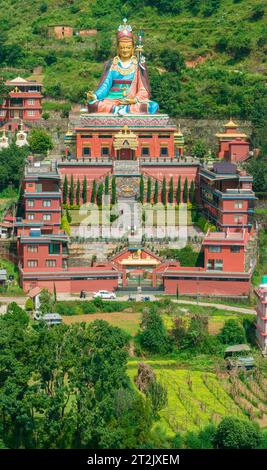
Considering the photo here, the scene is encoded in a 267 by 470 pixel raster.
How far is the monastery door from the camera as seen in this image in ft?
180

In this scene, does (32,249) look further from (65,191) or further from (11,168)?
(11,168)

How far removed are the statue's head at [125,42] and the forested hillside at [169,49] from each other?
164 inches

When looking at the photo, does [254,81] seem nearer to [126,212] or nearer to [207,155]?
[207,155]

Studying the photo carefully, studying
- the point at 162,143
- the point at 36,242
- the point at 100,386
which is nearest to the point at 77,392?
the point at 100,386

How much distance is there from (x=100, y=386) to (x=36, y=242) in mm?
11999

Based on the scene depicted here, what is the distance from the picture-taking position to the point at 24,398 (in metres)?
35.0

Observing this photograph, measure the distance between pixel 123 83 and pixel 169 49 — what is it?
9.78m

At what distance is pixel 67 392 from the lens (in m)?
35.3

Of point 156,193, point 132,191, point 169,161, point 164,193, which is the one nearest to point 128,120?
point 169,161

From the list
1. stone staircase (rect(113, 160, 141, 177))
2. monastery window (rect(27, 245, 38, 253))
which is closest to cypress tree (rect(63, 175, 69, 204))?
stone staircase (rect(113, 160, 141, 177))

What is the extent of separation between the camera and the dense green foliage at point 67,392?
34.3 metres

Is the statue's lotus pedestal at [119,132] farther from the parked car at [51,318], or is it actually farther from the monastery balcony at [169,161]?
the parked car at [51,318]

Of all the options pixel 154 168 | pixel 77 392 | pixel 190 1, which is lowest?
pixel 77 392

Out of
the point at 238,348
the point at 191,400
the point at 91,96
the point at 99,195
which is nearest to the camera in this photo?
the point at 191,400
